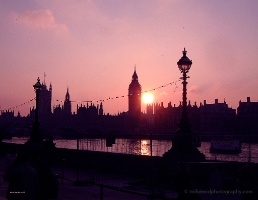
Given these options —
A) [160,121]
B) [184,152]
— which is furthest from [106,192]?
[160,121]

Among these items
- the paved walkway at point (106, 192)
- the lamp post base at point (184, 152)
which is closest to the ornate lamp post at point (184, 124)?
the lamp post base at point (184, 152)

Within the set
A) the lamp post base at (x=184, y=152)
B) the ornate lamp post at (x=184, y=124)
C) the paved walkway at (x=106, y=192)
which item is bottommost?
the paved walkway at (x=106, y=192)

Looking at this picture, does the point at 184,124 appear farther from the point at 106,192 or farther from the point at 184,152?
the point at 106,192

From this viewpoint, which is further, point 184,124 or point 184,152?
point 184,124

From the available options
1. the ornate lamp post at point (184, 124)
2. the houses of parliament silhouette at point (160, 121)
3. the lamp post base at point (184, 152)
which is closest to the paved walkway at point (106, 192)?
the lamp post base at point (184, 152)

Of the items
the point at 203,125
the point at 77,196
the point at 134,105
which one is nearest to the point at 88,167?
the point at 77,196

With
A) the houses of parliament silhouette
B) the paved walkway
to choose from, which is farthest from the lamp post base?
the houses of parliament silhouette

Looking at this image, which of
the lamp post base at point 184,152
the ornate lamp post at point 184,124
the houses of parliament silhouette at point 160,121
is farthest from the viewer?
the houses of parliament silhouette at point 160,121

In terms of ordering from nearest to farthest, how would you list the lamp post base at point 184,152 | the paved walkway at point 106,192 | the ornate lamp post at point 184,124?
the paved walkway at point 106,192, the lamp post base at point 184,152, the ornate lamp post at point 184,124

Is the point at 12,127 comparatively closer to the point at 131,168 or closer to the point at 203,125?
the point at 203,125

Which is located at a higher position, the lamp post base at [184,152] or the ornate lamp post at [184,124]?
the ornate lamp post at [184,124]

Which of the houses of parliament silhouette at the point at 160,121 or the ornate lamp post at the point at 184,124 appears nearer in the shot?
the ornate lamp post at the point at 184,124

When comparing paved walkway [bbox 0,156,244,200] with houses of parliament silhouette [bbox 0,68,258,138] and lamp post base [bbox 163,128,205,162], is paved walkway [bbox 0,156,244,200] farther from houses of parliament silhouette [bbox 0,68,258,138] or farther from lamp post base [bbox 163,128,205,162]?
houses of parliament silhouette [bbox 0,68,258,138]

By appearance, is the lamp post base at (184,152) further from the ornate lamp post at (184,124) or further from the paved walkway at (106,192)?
the paved walkway at (106,192)
